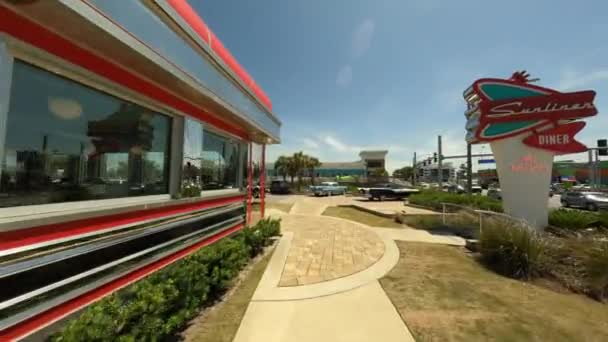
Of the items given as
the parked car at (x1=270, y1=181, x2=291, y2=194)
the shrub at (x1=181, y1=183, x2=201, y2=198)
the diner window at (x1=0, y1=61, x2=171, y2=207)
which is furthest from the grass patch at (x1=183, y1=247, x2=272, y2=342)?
the parked car at (x1=270, y1=181, x2=291, y2=194)

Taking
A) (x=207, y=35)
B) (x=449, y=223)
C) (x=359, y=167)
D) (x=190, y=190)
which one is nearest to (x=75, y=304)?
(x=190, y=190)

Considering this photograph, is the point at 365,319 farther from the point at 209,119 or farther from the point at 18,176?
the point at 209,119

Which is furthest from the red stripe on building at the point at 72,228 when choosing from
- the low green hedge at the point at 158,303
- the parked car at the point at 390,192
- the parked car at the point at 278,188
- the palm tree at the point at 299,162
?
the palm tree at the point at 299,162

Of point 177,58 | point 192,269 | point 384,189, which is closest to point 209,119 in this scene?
point 177,58

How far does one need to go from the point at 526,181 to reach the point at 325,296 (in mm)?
9680

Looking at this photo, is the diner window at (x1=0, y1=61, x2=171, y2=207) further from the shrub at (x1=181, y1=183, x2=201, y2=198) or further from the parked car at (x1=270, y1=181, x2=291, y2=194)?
the parked car at (x1=270, y1=181, x2=291, y2=194)

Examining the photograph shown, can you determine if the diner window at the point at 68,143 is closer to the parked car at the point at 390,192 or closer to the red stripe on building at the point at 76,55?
the red stripe on building at the point at 76,55

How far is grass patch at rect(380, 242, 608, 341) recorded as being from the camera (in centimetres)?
314

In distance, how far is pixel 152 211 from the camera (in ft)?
10.6

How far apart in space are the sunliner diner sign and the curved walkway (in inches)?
267

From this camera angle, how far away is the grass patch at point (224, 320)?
300cm

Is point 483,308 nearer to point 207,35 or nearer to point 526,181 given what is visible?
point 207,35

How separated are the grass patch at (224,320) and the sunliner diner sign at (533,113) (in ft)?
35.0

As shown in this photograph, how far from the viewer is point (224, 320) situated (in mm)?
3371
